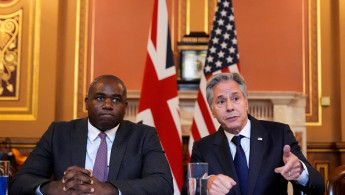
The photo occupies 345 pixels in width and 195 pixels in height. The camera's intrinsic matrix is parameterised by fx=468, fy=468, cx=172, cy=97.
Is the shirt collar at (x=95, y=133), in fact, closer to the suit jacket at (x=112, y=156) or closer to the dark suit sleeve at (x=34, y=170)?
the suit jacket at (x=112, y=156)

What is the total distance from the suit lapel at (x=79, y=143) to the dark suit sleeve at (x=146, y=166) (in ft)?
0.63

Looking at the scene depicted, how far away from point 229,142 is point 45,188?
0.90m

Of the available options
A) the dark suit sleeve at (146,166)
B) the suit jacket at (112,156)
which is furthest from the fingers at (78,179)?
the suit jacket at (112,156)

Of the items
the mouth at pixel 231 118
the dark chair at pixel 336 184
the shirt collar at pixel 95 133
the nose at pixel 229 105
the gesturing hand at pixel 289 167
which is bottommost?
the dark chair at pixel 336 184

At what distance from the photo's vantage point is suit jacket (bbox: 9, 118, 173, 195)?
6.88 ft

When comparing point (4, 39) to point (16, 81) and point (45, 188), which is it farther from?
point (45, 188)

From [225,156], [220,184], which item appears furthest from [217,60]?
[220,184]

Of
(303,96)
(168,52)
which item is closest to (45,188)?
(168,52)

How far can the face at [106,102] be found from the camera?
2143mm

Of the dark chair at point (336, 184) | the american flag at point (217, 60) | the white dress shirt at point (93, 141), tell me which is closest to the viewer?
the dark chair at point (336, 184)

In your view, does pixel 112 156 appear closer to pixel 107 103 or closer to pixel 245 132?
pixel 107 103

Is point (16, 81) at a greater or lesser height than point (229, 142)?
greater

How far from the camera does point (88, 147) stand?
88.0 inches

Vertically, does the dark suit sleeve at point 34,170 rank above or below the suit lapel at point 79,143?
below
